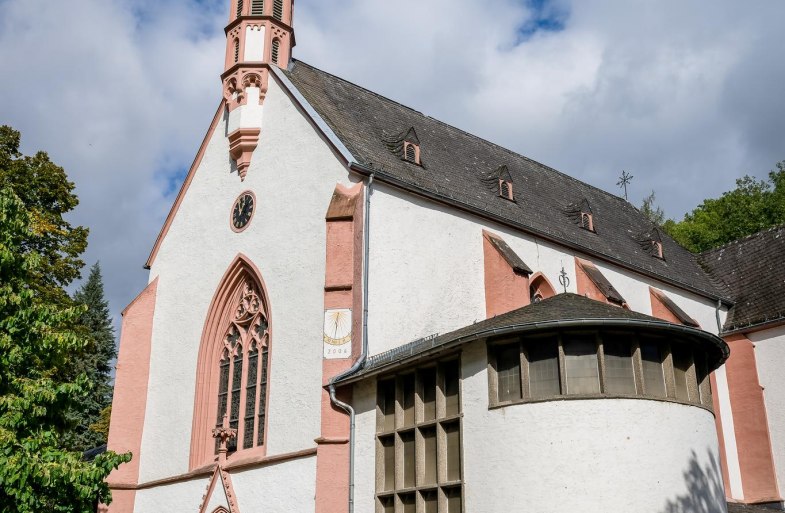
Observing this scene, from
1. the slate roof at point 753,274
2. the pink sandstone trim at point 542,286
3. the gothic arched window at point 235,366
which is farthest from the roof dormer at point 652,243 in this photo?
the gothic arched window at point 235,366

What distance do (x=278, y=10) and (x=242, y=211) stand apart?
5787 mm

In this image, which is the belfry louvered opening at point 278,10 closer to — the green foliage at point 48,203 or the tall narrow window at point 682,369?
the green foliage at point 48,203

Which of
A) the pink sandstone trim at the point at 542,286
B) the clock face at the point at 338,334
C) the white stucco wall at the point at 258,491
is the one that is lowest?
the white stucco wall at the point at 258,491

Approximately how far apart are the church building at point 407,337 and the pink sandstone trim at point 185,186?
0.10m

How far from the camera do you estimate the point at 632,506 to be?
13508mm

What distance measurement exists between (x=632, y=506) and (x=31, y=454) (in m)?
8.65

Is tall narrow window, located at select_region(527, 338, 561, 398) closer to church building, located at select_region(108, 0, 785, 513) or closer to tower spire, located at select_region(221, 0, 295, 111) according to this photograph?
church building, located at select_region(108, 0, 785, 513)

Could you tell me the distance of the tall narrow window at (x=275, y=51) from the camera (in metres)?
23.5

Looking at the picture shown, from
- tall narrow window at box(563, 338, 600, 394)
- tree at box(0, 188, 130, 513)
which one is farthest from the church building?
tree at box(0, 188, 130, 513)

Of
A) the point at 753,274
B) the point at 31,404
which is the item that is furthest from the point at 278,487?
the point at 753,274

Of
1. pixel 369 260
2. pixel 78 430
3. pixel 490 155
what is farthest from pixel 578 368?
pixel 78 430

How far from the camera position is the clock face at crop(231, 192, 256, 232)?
21.8 m

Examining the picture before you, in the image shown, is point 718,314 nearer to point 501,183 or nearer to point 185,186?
point 501,183

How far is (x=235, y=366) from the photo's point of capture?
21.4m
